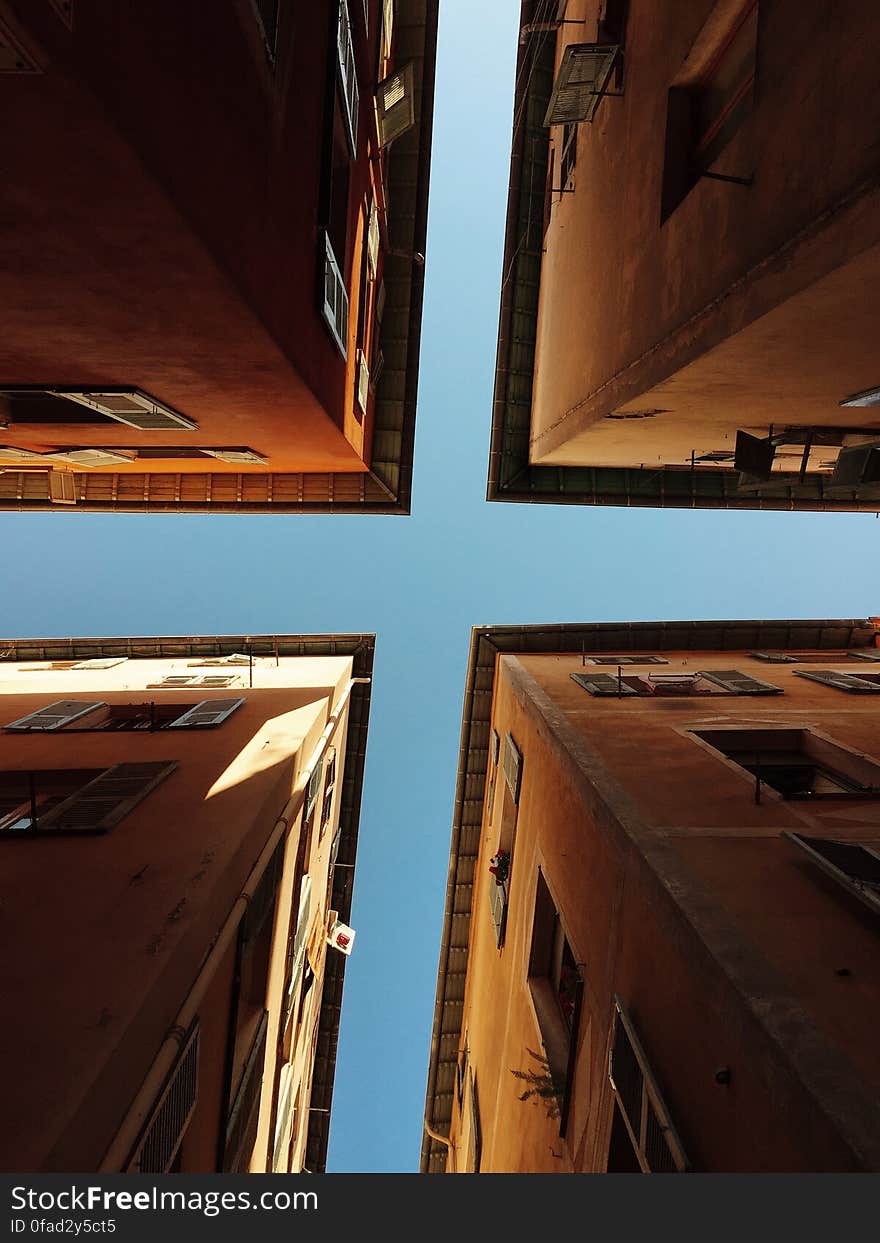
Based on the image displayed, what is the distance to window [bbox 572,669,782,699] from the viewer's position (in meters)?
11.5

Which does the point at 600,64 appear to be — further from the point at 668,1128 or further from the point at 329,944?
the point at 329,944

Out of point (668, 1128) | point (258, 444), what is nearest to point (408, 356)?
point (258, 444)

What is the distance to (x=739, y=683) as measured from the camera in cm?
1189

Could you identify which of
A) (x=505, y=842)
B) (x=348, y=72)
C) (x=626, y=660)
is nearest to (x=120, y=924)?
(x=505, y=842)

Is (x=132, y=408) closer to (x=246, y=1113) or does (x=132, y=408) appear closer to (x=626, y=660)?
(x=246, y=1113)

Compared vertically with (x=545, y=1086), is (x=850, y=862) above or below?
above

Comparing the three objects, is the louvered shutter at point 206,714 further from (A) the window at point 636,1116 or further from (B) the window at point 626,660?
(B) the window at point 626,660

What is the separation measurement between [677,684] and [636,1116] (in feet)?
26.1

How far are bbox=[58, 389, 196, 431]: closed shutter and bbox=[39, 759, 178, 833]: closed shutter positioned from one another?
4.42 m

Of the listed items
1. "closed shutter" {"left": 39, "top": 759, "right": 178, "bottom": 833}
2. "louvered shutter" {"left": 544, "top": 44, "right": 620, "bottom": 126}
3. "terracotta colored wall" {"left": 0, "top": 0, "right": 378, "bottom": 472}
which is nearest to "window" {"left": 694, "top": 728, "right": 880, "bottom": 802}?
"closed shutter" {"left": 39, "top": 759, "right": 178, "bottom": 833}

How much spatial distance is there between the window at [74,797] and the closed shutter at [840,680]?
11.0 metres

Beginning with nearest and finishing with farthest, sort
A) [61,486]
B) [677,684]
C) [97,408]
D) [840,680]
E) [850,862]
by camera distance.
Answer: [850,862] → [97,408] → [840,680] → [677,684] → [61,486]

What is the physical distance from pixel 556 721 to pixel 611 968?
3984 mm

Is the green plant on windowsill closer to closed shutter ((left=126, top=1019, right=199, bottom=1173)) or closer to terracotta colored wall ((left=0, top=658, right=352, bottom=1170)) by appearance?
terracotta colored wall ((left=0, top=658, right=352, bottom=1170))
